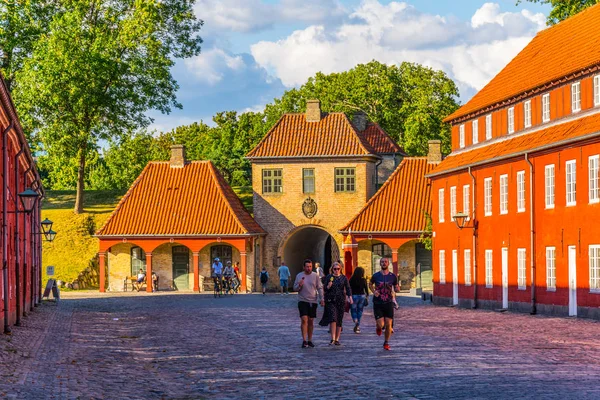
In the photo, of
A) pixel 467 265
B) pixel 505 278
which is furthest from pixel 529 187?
pixel 467 265

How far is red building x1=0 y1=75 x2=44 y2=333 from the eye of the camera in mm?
27995

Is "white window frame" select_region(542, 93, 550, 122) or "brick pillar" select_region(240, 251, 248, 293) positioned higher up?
"white window frame" select_region(542, 93, 550, 122)

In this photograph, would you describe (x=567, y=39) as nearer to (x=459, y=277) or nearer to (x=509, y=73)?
(x=509, y=73)

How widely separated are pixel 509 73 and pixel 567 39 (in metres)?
4.99

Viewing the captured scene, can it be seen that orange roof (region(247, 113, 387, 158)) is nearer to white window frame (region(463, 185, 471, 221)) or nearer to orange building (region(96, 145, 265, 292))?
orange building (region(96, 145, 265, 292))

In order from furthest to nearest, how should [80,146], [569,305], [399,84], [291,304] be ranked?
[399,84] → [80,146] → [291,304] → [569,305]

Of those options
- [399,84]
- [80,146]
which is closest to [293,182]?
[80,146]

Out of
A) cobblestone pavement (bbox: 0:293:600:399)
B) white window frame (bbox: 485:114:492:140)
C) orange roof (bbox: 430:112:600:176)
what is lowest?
cobblestone pavement (bbox: 0:293:600:399)

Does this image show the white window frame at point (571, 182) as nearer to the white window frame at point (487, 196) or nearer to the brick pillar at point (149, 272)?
the white window frame at point (487, 196)

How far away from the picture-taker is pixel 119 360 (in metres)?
21.0

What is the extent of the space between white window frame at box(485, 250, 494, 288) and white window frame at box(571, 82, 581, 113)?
24.1ft

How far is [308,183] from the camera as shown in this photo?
68.8 metres

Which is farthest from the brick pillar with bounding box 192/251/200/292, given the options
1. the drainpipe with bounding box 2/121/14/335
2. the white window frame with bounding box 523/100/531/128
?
the drainpipe with bounding box 2/121/14/335

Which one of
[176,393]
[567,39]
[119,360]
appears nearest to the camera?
[176,393]
